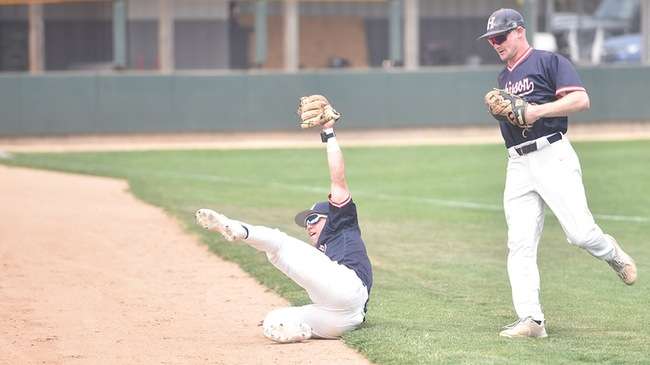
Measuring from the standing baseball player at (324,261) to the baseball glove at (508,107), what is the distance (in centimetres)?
97

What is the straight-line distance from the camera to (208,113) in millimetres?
27094

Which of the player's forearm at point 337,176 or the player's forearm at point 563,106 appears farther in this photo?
the player's forearm at point 337,176

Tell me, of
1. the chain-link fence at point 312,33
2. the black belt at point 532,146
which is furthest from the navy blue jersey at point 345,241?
the chain-link fence at point 312,33

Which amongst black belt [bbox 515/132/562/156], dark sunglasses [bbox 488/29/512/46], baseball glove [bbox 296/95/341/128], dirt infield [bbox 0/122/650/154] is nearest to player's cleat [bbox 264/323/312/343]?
baseball glove [bbox 296/95/341/128]

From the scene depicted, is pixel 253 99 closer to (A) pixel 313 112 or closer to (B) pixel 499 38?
(A) pixel 313 112

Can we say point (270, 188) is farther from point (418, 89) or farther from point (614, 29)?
point (614, 29)

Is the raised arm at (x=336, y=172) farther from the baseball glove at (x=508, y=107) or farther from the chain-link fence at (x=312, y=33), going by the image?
the chain-link fence at (x=312, y=33)

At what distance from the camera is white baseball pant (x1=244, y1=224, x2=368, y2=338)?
7.25 m

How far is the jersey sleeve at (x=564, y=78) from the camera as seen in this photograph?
24.2ft

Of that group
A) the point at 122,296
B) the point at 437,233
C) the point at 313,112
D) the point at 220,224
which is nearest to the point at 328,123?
the point at 313,112

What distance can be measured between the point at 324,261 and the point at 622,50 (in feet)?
88.5

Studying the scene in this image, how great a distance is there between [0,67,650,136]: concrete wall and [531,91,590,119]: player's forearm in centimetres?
2004

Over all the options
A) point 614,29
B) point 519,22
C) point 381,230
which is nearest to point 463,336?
point 519,22

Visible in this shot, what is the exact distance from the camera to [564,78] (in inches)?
292
